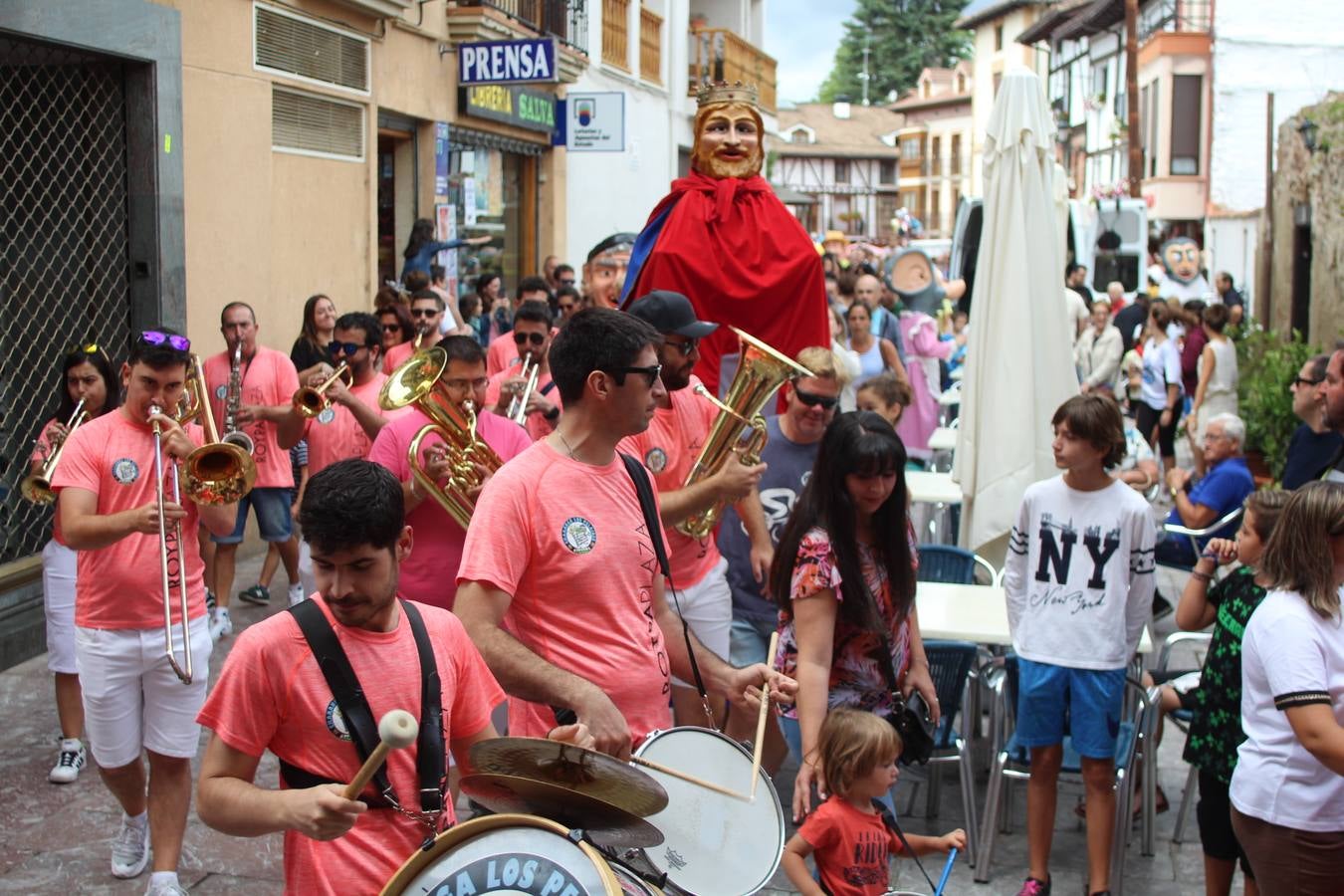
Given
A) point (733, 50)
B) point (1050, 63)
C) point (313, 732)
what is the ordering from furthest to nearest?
1. point (1050, 63)
2. point (733, 50)
3. point (313, 732)

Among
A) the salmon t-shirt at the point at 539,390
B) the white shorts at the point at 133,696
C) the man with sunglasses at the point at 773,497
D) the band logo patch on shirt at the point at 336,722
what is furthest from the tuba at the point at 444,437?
the band logo patch on shirt at the point at 336,722

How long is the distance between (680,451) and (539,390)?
208 centimetres

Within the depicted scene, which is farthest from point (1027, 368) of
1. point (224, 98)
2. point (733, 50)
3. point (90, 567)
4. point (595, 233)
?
point (733, 50)

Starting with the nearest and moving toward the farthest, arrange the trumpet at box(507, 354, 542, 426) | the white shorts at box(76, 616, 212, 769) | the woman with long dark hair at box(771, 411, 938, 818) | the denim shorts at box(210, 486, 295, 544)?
the woman with long dark hair at box(771, 411, 938, 818) → the white shorts at box(76, 616, 212, 769) → the trumpet at box(507, 354, 542, 426) → the denim shorts at box(210, 486, 295, 544)

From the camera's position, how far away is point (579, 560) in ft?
11.3

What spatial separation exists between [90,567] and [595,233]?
16.4 m

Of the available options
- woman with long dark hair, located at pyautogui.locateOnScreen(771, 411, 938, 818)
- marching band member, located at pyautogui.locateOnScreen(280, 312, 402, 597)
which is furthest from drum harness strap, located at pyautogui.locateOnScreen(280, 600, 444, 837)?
marching band member, located at pyautogui.locateOnScreen(280, 312, 402, 597)

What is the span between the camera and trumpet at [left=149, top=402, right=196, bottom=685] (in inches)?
190

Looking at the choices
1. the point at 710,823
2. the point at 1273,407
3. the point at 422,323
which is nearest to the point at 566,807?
the point at 710,823

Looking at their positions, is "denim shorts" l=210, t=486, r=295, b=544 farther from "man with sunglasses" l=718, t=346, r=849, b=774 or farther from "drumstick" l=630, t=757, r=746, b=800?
"drumstick" l=630, t=757, r=746, b=800

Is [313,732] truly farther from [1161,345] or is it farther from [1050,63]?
[1050,63]

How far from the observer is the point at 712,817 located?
10.9ft

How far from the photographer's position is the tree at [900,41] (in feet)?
292

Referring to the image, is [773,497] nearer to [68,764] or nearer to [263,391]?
[68,764]
